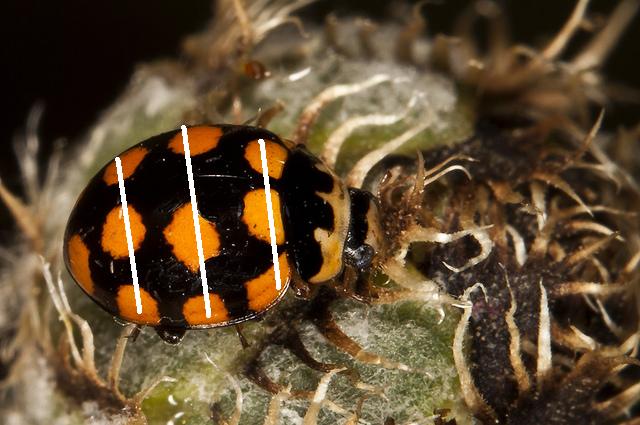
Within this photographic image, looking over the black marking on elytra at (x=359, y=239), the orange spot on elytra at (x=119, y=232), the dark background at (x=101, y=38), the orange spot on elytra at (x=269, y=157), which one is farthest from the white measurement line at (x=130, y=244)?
the dark background at (x=101, y=38)

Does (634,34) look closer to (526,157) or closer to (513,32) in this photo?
(513,32)

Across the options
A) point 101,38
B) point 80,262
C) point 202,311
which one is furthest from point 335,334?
point 101,38

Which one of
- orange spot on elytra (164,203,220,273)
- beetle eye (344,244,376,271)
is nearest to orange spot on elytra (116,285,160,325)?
orange spot on elytra (164,203,220,273)

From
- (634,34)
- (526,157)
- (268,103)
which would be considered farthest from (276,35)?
(634,34)

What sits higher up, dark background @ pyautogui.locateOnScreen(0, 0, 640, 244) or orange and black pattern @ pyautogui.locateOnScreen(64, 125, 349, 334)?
orange and black pattern @ pyautogui.locateOnScreen(64, 125, 349, 334)

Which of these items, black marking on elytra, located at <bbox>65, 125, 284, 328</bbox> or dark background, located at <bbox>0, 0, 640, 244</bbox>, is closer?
black marking on elytra, located at <bbox>65, 125, 284, 328</bbox>

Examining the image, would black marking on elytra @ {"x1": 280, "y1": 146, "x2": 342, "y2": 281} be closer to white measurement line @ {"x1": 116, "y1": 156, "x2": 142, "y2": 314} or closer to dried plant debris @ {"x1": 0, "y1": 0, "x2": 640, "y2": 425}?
dried plant debris @ {"x1": 0, "y1": 0, "x2": 640, "y2": 425}
